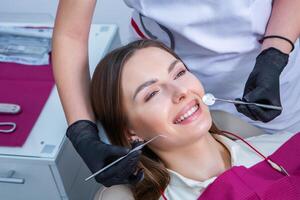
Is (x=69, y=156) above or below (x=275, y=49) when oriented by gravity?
below

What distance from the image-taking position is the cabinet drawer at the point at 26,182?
1363 millimetres

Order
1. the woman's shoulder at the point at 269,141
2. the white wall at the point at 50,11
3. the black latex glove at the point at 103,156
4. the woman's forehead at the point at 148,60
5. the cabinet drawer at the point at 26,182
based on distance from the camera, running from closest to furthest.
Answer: the black latex glove at the point at 103,156, the woman's forehead at the point at 148,60, the woman's shoulder at the point at 269,141, the cabinet drawer at the point at 26,182, the white wall at the point at 50,11

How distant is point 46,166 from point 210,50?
1.90 feet

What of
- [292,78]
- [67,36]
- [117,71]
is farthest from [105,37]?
[292,78]

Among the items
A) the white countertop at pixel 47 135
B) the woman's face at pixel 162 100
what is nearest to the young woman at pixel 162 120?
the woman's face at pixel 162 100

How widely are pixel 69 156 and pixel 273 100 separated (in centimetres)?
65

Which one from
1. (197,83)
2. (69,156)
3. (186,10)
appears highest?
(186,10)

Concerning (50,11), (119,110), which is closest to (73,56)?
(119,110)

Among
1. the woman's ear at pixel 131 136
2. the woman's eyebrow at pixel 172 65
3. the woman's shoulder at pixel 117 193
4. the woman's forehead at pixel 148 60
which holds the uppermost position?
the woman's forehead at pixel 148 60

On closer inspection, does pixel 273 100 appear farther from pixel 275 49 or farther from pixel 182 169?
pixel 182 169

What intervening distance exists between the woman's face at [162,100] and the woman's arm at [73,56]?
14cm

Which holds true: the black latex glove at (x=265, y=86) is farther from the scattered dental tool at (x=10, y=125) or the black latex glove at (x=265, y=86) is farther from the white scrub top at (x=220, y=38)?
the scattered dental tool at (x=10, y=125)

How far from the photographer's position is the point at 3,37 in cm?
178

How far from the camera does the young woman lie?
42.7 inches
